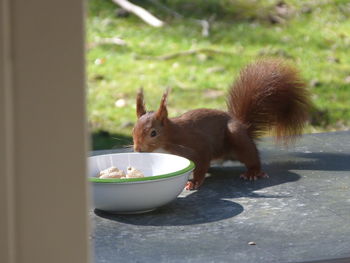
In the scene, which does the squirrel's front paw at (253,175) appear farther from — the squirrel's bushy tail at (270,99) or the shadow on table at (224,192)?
the squirrel's bushy tail at (270,99)

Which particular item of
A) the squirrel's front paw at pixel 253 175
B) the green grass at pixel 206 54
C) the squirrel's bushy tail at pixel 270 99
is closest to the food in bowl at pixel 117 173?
the squirrel's front paw at pixel 253 175

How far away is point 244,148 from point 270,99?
0.23 meters

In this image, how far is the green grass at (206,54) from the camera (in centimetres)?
390

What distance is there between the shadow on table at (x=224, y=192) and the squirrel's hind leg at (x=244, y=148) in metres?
0.04

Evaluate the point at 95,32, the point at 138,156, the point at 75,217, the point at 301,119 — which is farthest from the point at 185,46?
the point at 75,217

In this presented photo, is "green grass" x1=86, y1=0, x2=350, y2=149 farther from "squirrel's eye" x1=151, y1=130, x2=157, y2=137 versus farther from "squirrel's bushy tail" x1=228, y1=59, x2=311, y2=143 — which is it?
"squirrel's eye" x1=151, y1=130, x2=157, y2=137

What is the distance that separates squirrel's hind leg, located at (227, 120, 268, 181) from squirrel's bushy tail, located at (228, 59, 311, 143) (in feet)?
0.26

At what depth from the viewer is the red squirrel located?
6.87 feet

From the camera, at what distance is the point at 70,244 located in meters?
0.62

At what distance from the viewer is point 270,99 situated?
238cm

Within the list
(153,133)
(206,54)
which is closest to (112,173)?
(153,133)

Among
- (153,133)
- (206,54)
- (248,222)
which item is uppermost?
(206,54)

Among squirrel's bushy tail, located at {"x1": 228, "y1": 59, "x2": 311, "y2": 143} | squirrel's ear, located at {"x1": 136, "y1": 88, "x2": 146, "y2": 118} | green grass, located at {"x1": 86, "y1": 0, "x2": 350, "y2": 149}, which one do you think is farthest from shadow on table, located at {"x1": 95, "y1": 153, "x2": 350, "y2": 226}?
green grass, located at {"x1": 86, "y1": 0, "x2": 350, "y2": 149}

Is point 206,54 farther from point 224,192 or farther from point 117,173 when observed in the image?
point 117,173
